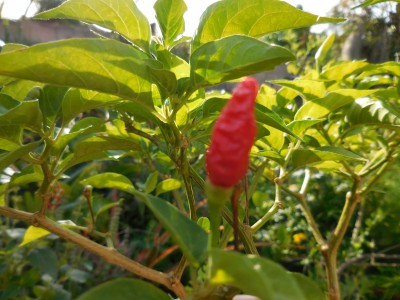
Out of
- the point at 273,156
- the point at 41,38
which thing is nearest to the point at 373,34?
the point at 41,38

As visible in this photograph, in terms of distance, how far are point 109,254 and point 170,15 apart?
23cm

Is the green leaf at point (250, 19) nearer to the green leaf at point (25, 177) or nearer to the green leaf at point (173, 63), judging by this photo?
the green leaf at point (173, 63)

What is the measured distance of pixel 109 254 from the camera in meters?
0.40

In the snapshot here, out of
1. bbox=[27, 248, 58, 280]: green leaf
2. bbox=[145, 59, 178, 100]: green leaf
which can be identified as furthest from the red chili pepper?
bbox=[27, 248, 58, 280]: green leaf

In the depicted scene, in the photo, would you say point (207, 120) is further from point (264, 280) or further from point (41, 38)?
point (41, 38)

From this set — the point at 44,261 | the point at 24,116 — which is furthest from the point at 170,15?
the point at 44,261

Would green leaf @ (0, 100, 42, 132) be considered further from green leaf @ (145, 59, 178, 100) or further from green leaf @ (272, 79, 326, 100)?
green leaf @ (272, 79, 326, 100)

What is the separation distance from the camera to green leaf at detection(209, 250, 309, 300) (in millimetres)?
211

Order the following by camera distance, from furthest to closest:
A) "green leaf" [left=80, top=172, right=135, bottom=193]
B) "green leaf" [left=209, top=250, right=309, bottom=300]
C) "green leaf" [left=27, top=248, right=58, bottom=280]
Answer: "green leaf" [left=27, top=248, right=58, bottom=280]
"green leaf" [left=80, top=172, right=135, bottom=193]
"green leaf" [left=209, top=250, right=309, bottom=300]

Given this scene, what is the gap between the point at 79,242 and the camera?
412 mm

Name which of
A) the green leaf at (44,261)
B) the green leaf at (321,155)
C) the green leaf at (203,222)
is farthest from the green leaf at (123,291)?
the green leaf at (44,261)

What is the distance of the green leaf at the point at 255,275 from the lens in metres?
0.21

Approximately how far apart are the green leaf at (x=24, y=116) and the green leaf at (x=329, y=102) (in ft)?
0.99

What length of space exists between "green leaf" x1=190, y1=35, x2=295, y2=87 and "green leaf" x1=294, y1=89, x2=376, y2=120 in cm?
21
